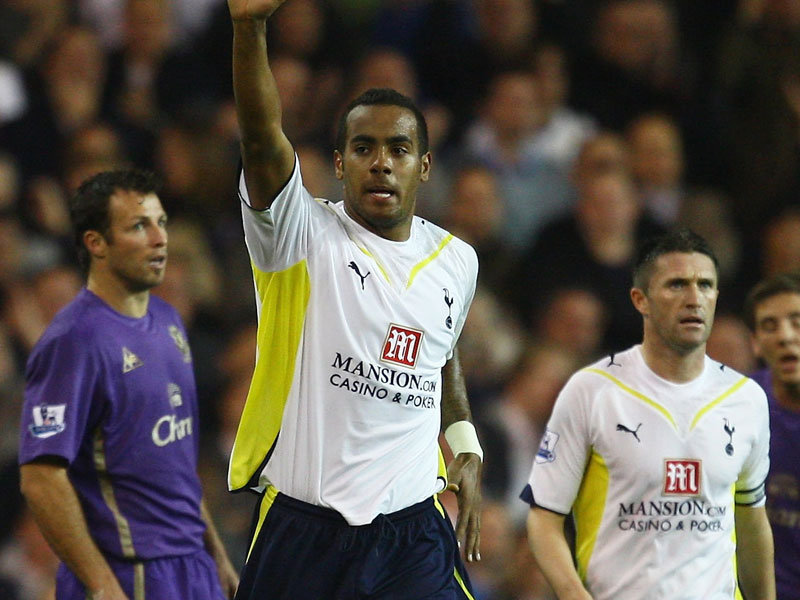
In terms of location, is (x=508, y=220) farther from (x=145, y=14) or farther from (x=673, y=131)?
(x=145, y=14)

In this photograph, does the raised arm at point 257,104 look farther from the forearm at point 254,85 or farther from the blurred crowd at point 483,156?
the blurred crowd at point 483,156

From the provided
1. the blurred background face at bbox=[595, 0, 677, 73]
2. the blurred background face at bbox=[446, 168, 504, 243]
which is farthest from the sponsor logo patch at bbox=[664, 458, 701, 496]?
the blurred background face at bbox=[595, 0, 677, 73]

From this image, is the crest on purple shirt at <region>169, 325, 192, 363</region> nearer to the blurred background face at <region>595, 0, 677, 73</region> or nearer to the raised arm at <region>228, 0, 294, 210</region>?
the raised arm at <region>228, 0, 294, 210</region>

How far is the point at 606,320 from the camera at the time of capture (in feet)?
27.0

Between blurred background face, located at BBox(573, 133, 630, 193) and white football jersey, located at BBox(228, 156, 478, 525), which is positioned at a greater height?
blurred background face, located at BBox(573, 133, 630, 193)

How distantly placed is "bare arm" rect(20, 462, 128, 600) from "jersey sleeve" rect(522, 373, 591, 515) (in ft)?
5.02

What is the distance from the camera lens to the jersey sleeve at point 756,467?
4730 millimetres

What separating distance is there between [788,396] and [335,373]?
7.96 ft

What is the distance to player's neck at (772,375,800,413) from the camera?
17.6 feet

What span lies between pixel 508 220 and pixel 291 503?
16.9 feet

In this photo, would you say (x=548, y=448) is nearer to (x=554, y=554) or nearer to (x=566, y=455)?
(x=566, y=455)

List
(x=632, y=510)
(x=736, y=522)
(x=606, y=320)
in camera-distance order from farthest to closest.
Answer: (x=606, y=320)
(x=736, y=522)
(x=632, y=510)

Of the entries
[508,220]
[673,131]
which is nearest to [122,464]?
[508,220]

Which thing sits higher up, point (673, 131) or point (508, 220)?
point (673, 131)
